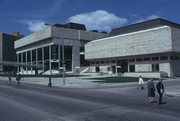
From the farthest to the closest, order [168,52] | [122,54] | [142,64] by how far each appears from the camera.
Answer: [122,54] < [142,64] < [168,52]

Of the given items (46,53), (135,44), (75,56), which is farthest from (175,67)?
(46,53)

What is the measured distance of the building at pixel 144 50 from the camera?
5025 centimetres

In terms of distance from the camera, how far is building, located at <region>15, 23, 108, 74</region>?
268 feet

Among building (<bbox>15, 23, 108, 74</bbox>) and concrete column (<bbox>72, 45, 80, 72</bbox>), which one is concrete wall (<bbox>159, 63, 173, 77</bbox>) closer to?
building (<bbox>15, 23, 108, 74</bbox>)

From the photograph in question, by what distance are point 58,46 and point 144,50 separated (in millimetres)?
38874

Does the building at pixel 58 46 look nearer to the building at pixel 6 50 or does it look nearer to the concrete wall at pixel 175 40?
the concrete wall at pixel 175 40

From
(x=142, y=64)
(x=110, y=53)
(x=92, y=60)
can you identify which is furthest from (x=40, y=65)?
(x=142, y=64)

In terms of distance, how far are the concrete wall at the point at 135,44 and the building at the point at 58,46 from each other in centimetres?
1305

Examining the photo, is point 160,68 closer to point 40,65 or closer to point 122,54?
point 122,54

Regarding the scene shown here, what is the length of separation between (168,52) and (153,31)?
6927mm

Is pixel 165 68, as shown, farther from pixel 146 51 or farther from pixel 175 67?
pixel 146 51

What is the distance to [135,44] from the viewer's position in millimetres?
57531

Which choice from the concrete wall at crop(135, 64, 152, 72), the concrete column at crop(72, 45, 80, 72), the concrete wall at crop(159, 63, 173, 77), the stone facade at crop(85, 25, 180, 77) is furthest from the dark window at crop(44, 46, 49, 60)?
the concrete wall at crop(159, 63, 173, 77)

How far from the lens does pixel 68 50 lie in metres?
85.4
